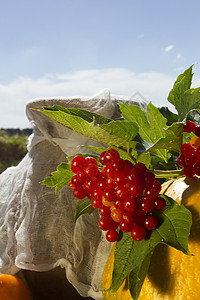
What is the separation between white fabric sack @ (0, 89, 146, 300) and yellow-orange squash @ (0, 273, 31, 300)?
0.13ft

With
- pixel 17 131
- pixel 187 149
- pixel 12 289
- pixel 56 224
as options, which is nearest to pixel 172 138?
pixel 187 149

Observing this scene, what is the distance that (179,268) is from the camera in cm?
42

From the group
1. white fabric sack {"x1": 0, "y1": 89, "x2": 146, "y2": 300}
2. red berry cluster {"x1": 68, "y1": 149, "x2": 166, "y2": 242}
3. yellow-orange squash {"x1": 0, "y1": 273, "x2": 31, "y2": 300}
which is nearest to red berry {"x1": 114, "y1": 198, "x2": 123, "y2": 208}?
red berry cluster {"x1": 68, "y1": 149, "x2": 166, "y2": 242}

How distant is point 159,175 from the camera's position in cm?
49

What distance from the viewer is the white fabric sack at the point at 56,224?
2.96 ft

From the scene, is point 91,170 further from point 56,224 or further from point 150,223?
point 56,224

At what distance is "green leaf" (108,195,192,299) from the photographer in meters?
0.40

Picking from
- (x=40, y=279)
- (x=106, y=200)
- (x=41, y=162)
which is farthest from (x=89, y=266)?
(x=106, y=200)

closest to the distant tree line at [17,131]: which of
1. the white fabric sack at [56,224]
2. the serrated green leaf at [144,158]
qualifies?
the white fabric sack at [56,224]

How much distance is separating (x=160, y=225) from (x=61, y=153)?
572 millimetres

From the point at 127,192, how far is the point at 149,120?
10 cm

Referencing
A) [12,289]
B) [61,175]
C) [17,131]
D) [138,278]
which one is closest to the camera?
[138,278]

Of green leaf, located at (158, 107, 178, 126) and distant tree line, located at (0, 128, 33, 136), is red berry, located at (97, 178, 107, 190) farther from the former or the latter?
distant tree line, located at (0, 128, 33, 136)

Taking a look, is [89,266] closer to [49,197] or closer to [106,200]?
[49,197]
